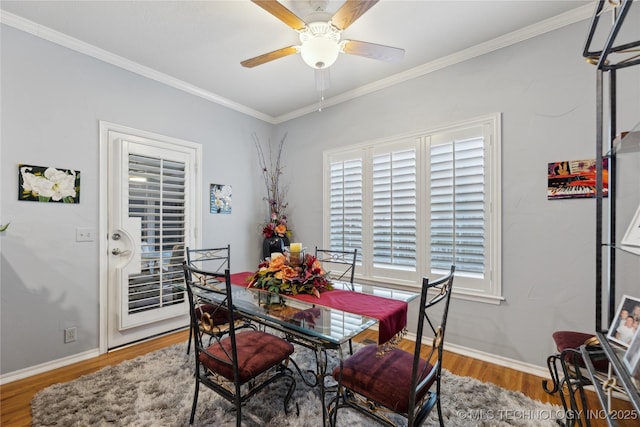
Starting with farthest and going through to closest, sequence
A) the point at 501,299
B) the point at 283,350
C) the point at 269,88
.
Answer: the point at 269,88 < the point at 501,299 < the point at 283,350

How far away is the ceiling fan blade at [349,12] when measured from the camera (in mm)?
1581

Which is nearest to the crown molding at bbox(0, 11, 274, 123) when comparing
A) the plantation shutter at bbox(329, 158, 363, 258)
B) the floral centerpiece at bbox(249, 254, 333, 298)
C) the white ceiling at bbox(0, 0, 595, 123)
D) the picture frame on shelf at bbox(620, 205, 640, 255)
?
the white ceiling at bbox(0, 0, 595, 123)

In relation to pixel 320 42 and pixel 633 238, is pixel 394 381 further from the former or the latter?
pixel 320 42

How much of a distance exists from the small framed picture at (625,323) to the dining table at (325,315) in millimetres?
872

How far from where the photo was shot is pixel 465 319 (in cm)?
256

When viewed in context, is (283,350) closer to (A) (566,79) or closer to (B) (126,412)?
(B) (126,412)

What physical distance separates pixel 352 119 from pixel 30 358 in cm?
380

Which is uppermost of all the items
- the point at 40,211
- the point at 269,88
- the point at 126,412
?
the point at 269,88

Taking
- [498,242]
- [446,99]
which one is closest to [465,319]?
[498,242]

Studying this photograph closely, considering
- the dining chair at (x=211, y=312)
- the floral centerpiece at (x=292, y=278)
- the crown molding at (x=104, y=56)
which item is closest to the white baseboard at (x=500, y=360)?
the floral centerpiece at (x=292, y=278)

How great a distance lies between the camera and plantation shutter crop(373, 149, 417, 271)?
289 cm

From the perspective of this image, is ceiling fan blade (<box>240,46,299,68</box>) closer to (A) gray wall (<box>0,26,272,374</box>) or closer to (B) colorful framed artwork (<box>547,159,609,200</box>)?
(A) gray wall (<box>0,26,272,374</box>)

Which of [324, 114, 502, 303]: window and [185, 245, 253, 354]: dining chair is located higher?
[324, 114, 502, 303]: window

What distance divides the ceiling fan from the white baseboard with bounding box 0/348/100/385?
117 inches
